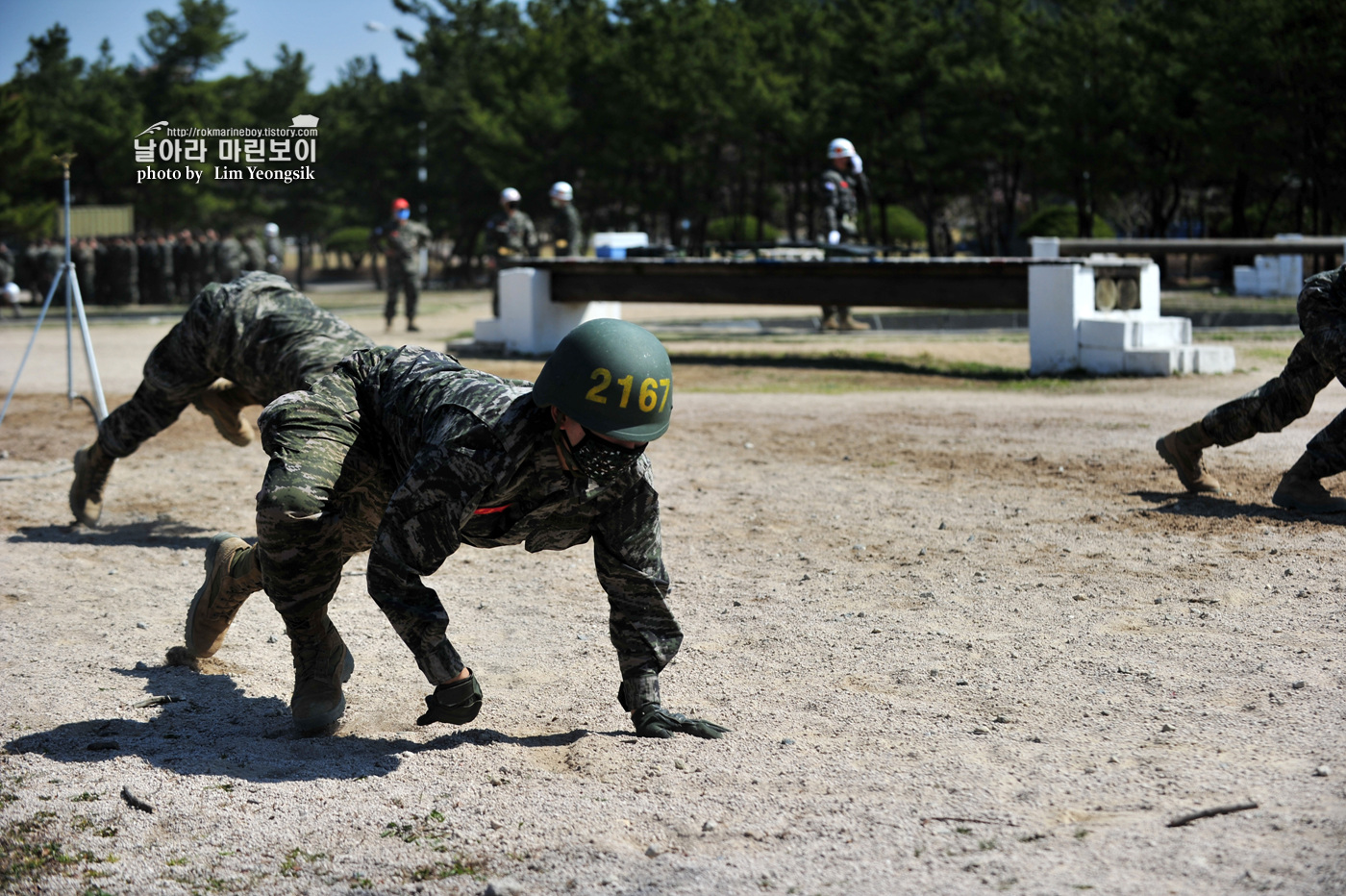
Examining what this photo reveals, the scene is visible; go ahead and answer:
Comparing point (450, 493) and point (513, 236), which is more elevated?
point (513, 236)

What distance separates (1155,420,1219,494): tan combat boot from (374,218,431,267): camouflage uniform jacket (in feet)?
52.4

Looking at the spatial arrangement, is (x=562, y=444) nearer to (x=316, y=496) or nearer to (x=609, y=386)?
(x=609, y=386)

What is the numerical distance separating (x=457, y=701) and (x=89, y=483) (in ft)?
15.0

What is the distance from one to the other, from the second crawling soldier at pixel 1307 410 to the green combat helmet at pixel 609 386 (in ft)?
14.9

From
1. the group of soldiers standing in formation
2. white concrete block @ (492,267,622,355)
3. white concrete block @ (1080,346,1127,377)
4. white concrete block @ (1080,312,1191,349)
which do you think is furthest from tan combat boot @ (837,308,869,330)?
the group of soldiers standing in formation

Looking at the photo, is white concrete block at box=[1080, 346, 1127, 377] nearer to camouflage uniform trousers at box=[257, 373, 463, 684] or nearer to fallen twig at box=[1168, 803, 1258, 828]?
fallen twig at box=[1168, 803, 1258, 828]

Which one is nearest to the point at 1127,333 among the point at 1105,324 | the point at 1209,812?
the point at 1105,324

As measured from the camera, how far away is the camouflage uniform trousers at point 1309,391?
6.84 metres

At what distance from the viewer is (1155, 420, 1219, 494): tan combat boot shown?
760 centimetres

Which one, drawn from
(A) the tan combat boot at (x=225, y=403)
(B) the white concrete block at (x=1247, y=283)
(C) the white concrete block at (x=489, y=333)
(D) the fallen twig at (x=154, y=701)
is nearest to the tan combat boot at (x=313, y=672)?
(D) the fallen twig at (x=154, y=701)

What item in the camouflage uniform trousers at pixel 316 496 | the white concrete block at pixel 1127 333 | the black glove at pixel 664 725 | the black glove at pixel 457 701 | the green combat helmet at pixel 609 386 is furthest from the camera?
the white concrete block at pixel 1127 333

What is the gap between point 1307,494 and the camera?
723 cm

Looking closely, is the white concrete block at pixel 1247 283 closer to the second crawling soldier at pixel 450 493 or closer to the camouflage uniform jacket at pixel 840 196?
the camouflage uniform jacket at pixel 840 196

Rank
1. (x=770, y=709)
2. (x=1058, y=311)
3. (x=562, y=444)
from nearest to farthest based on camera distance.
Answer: (x=562, y=444)
(x=770, y=709)
(x=1058, y=311)
